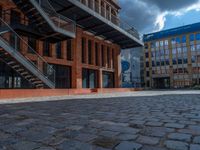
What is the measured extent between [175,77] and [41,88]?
158 feet

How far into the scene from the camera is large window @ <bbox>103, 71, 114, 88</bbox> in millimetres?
26375

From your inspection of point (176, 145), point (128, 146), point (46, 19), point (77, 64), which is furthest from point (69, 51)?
point (176, 145)

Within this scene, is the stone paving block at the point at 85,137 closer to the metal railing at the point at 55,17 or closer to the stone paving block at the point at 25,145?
the stone paving block at the point at 25,145

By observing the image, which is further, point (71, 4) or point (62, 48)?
point (62, 48)

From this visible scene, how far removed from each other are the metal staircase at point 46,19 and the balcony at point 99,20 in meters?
1.73

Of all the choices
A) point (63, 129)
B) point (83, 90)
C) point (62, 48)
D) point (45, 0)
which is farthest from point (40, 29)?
point (63, 129)

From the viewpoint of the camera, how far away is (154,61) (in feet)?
194

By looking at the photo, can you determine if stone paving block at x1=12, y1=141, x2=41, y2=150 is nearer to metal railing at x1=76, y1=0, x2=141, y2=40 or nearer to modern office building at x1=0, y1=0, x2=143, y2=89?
modern office building at x1=0, y1=0, x2=143, y2=89

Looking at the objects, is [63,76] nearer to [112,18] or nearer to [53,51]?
[53,51]

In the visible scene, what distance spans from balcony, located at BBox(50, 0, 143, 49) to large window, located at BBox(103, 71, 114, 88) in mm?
4675

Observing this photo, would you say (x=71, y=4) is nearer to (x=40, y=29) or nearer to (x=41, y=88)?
(x=40, y=29)

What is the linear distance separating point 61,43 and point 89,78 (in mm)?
5955

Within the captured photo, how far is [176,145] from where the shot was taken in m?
2.36

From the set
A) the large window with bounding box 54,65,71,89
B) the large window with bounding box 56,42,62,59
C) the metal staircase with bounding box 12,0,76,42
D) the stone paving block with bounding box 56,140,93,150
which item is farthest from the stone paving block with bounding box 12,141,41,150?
the large window with bounding box 56,42,62,59
